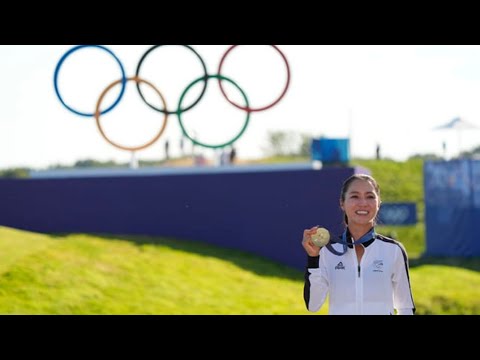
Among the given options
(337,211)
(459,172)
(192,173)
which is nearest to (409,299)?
(337,211)

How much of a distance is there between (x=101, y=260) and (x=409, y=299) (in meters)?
8.85

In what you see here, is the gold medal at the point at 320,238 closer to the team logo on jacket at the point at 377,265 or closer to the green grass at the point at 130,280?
the team logo on jacket at the point at 377,265

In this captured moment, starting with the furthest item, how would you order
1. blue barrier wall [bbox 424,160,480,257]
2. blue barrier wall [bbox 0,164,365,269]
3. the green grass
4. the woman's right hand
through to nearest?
blue barrier wall [bbox 424,160,480,257] < blue barrier wall [bbox 0,164,365,269] < the green grass < the woman's right hand

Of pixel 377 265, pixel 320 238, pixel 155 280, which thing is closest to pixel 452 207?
pixel 155 280

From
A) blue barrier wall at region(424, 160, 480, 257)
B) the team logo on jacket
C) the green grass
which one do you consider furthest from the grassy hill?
the team logo on jacket

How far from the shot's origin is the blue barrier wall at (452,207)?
16.6 metres

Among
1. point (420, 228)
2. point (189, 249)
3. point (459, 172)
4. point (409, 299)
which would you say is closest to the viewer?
point (409, 299)

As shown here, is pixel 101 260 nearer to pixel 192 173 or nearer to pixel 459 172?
pixel 192 173

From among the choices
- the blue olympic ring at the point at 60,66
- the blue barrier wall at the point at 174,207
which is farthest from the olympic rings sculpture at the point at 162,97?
the blue barrier wall at the point at 174,207

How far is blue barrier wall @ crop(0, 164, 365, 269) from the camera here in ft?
49.5

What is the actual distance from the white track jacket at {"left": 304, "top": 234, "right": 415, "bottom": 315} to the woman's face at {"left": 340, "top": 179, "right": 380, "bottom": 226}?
117 millimetres

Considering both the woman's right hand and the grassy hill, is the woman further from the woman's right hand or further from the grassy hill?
the grassy hill

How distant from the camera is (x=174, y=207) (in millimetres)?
15344
